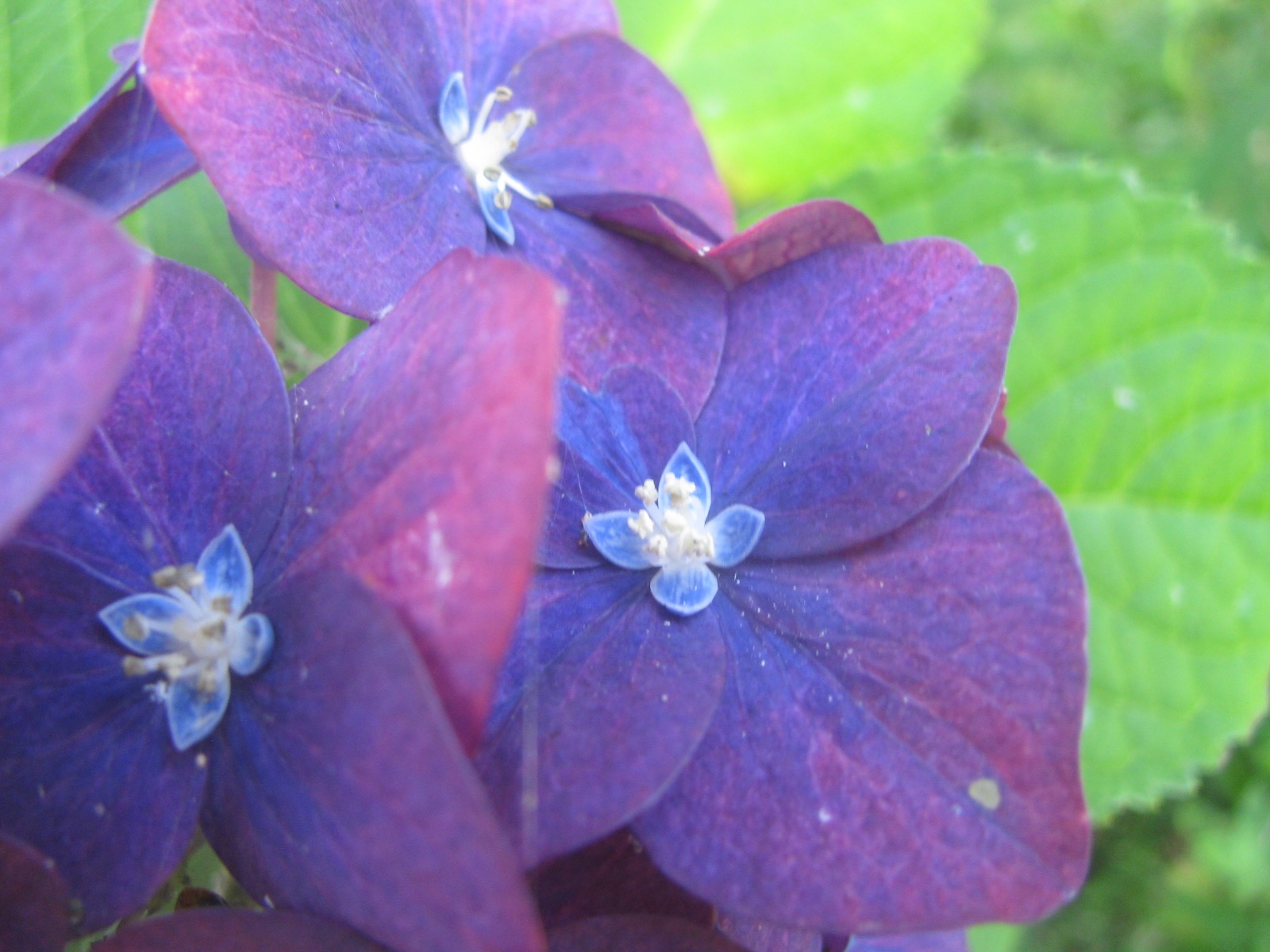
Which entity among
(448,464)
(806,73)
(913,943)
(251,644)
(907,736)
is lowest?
(913,943)

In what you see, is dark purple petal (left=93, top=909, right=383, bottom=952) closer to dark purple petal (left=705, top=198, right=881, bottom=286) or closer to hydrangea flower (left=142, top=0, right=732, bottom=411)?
hydrangea flower (left=142, top=0, right=732, bottom=411)

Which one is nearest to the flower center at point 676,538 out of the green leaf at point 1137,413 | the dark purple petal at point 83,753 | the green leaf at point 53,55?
the dark purple petal at point 83,753

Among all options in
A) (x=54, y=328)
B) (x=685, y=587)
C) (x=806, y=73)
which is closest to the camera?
(x=54, y=328)

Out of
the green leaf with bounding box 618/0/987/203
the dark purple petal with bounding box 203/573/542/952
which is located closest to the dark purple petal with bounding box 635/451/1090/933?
the dark purple petal with bounding box 203/573/542/952

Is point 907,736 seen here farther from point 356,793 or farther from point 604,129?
point 604,129

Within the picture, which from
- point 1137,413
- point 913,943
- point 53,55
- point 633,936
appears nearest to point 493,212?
point 53,55

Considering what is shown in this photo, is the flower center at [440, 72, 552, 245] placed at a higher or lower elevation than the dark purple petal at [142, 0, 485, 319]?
lower
